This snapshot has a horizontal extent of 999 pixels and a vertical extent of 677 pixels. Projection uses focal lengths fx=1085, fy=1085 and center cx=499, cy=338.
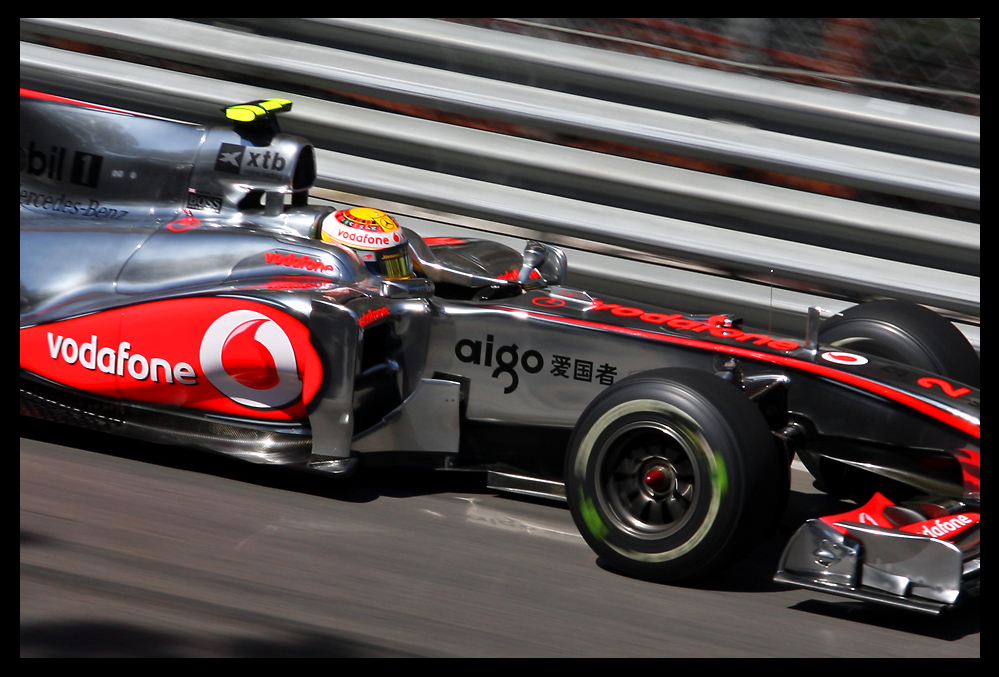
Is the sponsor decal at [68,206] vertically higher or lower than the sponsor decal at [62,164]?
lower

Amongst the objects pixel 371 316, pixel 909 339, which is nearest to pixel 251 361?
pixel 371 316

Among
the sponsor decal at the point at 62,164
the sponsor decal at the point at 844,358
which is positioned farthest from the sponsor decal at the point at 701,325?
the sponsor decal at the point at 62,164

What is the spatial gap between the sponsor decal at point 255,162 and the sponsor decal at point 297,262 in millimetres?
496

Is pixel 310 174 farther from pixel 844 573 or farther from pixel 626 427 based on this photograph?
pixel 844 573

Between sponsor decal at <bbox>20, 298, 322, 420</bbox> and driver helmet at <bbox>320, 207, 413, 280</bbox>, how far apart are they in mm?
601

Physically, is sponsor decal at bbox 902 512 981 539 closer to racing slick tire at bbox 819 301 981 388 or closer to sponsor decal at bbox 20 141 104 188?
racing slick tire at bbox 819 301 981 388

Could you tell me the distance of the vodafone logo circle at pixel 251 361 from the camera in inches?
165

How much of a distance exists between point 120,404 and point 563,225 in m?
2.58

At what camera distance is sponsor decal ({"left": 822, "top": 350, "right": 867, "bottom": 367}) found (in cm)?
409

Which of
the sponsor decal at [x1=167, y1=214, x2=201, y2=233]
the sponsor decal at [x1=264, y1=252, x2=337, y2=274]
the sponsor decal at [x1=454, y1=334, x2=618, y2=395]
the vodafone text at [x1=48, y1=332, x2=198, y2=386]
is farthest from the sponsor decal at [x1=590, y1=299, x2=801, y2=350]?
the sponsor decal at [x1=167, y1=214, x2=201, y2=233]

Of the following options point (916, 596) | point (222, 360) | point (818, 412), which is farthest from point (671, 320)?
point (222, 360)

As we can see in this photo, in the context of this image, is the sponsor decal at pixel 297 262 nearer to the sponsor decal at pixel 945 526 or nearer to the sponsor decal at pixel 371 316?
the sponsor decal at pixel 371 316

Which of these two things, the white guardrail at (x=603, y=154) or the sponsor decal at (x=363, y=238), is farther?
the white guardrail at (x=603, y=154)

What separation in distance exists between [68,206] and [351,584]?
258 centimetres
